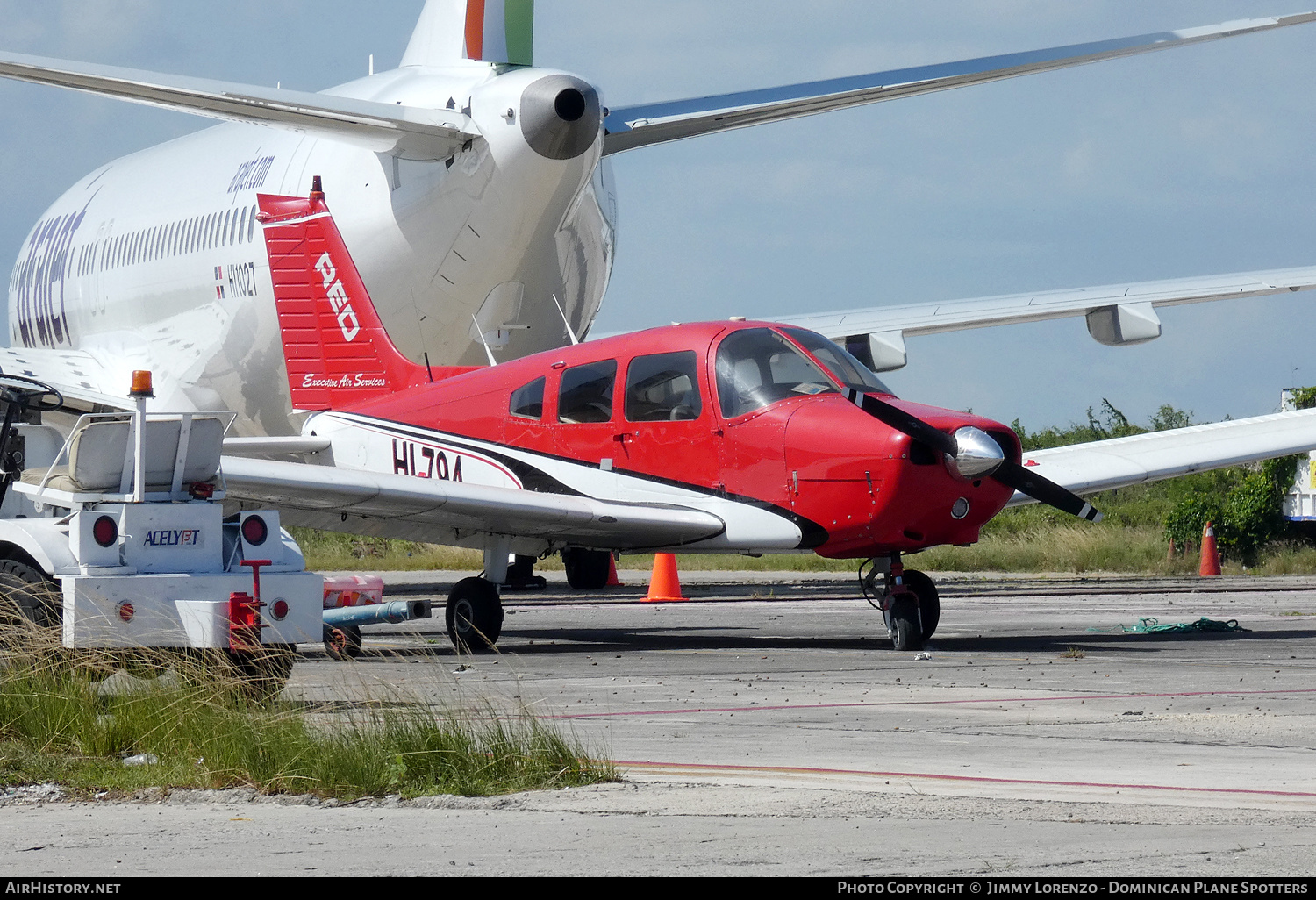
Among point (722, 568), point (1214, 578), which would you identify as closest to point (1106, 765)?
point (1214, 578)

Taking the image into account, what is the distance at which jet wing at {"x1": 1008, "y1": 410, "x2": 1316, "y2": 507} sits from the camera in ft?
47.6

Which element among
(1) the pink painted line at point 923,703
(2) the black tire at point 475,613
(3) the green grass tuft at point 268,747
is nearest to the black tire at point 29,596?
(3) the green grass tuft at point 268,747

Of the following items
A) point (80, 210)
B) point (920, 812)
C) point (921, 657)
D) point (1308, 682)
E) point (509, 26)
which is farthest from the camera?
point (80, 210)

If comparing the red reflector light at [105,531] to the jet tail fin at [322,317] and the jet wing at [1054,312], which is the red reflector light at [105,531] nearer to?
the jet tail fin at [322,317]

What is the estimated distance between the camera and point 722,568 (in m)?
32.0

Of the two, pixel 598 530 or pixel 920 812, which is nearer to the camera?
pixel 920 812

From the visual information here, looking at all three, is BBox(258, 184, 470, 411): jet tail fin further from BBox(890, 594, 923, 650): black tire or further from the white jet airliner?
BBox(890, 594, 923, 650): black tire

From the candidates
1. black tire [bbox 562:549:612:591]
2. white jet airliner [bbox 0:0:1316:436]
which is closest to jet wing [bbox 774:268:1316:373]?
white jet airliner [bbox 0:0:1316:436]

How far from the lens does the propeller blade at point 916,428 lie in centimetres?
1179

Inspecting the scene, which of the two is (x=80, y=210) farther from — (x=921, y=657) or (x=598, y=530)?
(x=921, y=657)

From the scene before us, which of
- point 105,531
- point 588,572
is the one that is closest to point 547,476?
point 105,531

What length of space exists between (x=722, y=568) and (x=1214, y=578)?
1030 cm

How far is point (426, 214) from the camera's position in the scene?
19750 millimetres

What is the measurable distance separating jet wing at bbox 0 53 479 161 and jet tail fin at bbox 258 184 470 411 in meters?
1.08
